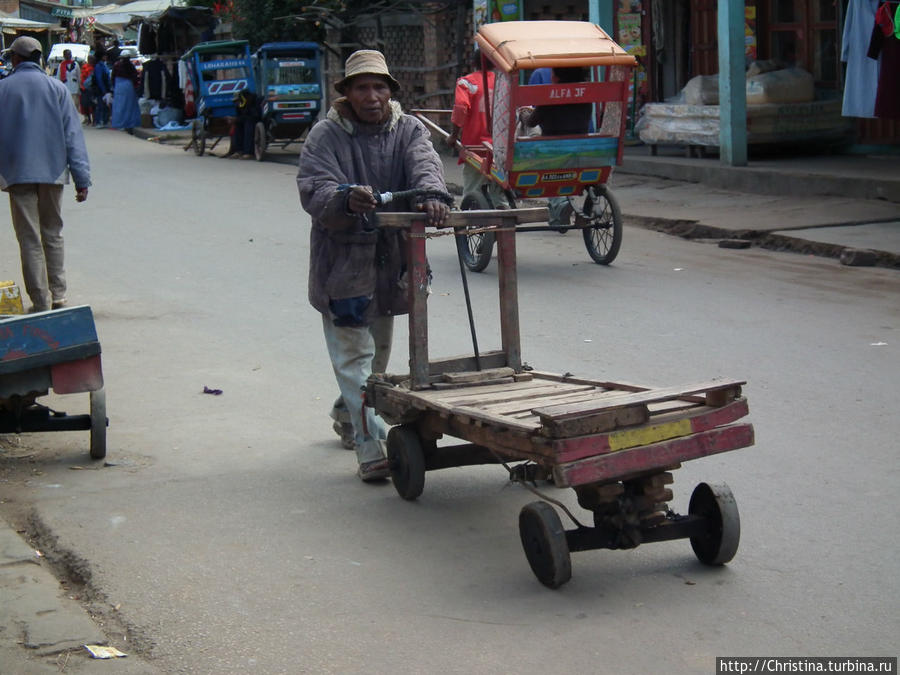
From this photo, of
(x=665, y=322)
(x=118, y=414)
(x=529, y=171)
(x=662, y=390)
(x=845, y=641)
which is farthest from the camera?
(x=529, y=171)

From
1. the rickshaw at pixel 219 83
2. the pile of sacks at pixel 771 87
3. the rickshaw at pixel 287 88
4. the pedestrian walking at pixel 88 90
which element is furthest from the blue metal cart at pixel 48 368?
the pedestrian walking at pixel 88 90

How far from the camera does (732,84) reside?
49.3ft

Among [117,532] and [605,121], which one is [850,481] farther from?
[605,121]

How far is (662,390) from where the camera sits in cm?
424

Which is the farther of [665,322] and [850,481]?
[665,322]

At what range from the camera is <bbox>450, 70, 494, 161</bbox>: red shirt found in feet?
35.3

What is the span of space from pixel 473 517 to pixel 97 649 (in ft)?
5.59

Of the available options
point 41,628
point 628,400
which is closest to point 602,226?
point 628,400

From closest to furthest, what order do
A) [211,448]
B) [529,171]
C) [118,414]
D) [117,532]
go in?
[117,532], [211,448], [118,414], [529,171]

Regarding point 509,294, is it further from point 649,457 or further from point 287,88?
point 287,88

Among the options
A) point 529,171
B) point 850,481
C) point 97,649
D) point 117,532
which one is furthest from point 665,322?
point 97,649

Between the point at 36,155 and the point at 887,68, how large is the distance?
9.16m

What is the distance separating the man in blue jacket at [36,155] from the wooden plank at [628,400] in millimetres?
5812

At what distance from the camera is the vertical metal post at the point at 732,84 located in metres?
14.8
